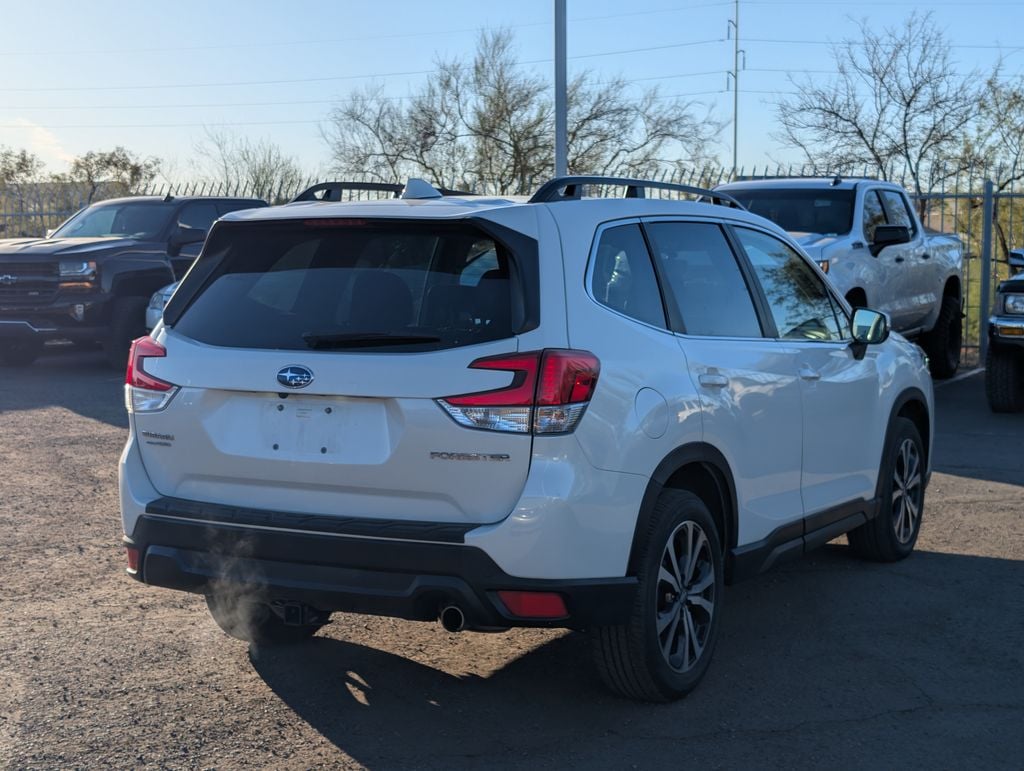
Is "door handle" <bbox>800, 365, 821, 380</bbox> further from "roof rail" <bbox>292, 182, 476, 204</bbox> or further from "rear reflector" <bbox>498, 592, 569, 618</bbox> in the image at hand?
"rear reflector" <bbox>498, 592, 569, 618</bbox>

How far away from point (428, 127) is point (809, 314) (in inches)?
1184

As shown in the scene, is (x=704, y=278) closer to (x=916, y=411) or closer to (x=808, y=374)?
(x=808, y=374)

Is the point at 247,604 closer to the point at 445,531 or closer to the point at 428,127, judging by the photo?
the point at 445,531

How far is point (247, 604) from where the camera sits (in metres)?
5.24

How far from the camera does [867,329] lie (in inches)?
240

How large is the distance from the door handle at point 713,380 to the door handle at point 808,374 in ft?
2.46

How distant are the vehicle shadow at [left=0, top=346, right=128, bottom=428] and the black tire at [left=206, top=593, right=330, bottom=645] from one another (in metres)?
6.14

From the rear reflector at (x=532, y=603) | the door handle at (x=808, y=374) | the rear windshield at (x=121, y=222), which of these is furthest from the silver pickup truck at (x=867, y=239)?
the rear reflector at (x=532, y=603)

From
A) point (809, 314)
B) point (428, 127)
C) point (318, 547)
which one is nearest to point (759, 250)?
point (809, 314)

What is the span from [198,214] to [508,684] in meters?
12.5

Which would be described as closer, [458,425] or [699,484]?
[458,425]

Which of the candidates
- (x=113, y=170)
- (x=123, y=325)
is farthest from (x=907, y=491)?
(x=113, y=170)

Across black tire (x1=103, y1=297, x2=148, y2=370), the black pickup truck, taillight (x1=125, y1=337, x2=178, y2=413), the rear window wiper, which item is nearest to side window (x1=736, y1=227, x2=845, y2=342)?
the rear window wiper

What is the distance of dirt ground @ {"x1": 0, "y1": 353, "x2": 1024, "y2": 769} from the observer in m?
4.29
